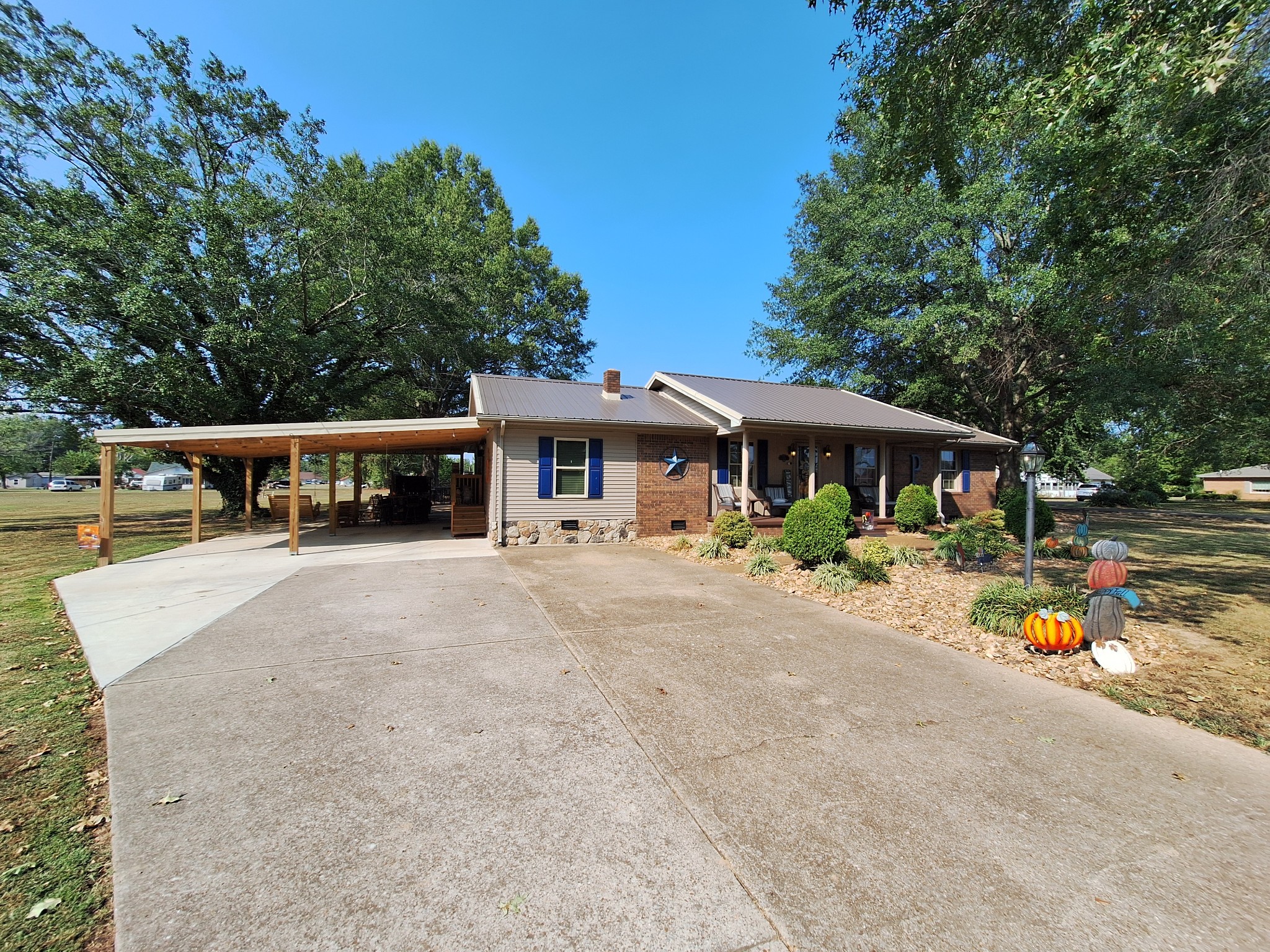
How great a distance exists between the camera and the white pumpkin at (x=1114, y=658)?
437 centimetres

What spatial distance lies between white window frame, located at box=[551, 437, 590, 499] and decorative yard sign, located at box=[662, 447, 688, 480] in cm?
198

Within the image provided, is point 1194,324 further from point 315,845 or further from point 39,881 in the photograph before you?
point 39,881

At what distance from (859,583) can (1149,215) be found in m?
5.51

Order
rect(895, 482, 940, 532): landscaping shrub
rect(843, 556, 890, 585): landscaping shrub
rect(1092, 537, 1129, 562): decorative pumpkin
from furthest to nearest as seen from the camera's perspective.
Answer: rect(895, 482, 940, 532): landscaping shrub
rect(843, 556, 890, 585): landscaping shrub
rect(1092, 537, 1129, 562): decorative pumpkin

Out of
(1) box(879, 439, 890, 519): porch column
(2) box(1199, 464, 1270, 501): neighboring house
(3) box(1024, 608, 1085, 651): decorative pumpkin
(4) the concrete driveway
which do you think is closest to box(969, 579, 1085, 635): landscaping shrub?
(3) box(1024, 608, 1085, 651): decorative pumpkin

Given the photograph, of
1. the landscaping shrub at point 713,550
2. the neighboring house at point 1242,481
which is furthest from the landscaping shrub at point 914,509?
the neighboring house at point 1242,481

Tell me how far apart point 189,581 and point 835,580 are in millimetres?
9735

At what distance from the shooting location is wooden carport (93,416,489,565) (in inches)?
377

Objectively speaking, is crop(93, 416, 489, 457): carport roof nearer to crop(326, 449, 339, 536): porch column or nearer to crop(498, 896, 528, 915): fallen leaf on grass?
crop(326, 449, 339, 536): porch column

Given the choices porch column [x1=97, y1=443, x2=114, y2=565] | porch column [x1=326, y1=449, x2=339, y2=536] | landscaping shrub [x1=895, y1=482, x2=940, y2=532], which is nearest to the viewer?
porch column [x1=97, y1=443, x2=114, y2=565]

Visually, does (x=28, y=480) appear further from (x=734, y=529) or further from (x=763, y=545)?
(x=763, y=545)

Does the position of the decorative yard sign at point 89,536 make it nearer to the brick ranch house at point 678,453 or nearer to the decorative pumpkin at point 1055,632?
the brick ranch house at point 678,453

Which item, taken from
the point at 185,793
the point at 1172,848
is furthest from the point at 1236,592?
the point at 185,793

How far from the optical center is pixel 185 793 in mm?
2646
